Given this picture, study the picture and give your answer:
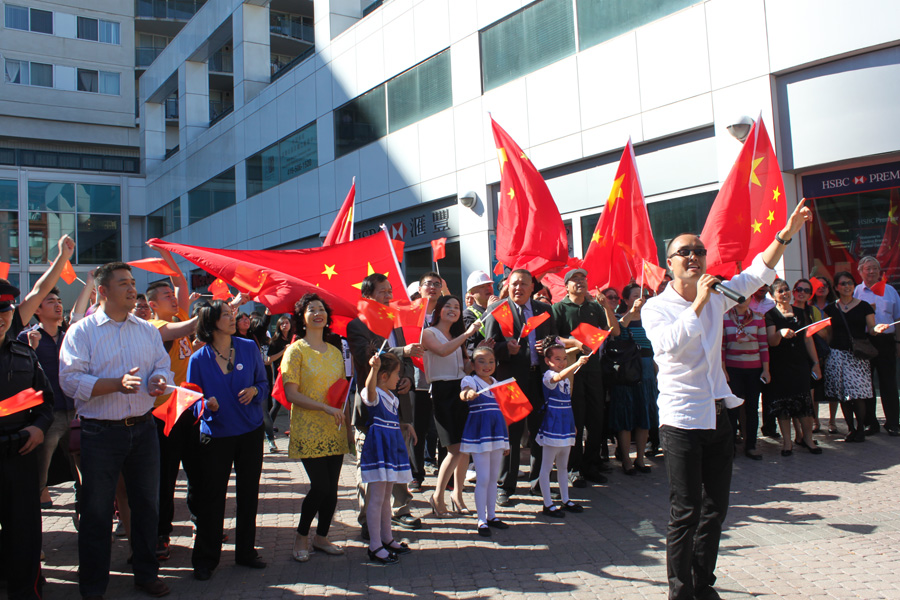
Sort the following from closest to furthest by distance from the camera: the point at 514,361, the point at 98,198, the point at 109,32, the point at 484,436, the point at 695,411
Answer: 1. the point at 695,411
2. the point at 484,436
3. the point at 514,361
4. the point at 98,198
5. the point at 109,32

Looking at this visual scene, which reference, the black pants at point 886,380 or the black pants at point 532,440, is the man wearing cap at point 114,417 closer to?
the black pants at point 532,440

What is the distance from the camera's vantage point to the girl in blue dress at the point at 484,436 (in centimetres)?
575

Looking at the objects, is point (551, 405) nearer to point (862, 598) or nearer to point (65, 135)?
point (862, 598)

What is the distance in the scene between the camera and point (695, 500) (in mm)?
4008

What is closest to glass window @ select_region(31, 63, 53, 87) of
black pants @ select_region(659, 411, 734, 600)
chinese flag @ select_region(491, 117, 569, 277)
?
chinese flag @ select_region(491, 117, 569, 277)

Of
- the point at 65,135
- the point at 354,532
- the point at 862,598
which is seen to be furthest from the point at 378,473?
the point at 65,135

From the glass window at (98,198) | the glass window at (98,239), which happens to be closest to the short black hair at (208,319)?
the glass window at (98,239)

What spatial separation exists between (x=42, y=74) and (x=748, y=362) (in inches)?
1748

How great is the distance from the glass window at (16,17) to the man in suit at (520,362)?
44.0 meters

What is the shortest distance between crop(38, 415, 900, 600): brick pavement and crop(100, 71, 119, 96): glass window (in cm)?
4130

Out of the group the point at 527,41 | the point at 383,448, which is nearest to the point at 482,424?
the point at 383,448

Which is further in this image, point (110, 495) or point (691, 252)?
point (110, 495)

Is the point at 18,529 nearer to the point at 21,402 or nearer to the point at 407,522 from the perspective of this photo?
the point at 21,402

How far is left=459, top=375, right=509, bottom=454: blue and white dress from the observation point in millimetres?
5938
